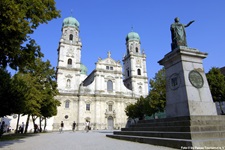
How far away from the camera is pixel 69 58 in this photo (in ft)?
156

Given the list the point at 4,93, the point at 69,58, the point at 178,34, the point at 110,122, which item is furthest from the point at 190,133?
the point at 69,58

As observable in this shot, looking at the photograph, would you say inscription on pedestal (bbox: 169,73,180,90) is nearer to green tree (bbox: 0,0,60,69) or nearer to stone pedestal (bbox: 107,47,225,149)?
stone pedestal (bbox: 107,47,225,149)

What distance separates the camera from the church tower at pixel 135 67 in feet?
171

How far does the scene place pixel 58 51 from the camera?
49.1m

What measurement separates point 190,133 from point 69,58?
43.9 m

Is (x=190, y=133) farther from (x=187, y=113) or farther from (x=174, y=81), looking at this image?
(x=174, y=81)

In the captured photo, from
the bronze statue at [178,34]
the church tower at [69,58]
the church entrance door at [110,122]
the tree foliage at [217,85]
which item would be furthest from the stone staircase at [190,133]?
the church tower at [69,58]

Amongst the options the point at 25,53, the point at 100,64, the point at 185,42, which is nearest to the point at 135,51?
the point at 100,64

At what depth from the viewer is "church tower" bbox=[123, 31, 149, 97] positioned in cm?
5203

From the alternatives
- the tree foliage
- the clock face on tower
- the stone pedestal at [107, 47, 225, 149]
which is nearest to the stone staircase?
the stone pedestal at [107, 47, 225, 149]

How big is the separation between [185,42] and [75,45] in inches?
1633

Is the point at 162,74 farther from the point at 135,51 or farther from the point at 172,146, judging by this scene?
the point at 135,51

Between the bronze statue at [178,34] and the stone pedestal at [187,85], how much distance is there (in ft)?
2.85

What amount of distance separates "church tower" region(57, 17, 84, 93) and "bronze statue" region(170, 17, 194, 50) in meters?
36.9
